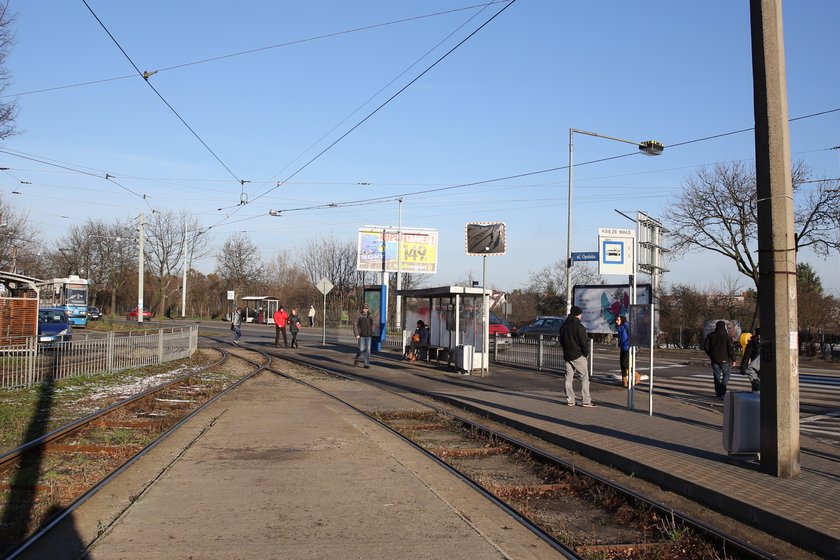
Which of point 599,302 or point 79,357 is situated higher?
point 599,302

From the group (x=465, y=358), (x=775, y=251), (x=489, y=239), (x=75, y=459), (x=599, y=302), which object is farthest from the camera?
(x=599, y=302)

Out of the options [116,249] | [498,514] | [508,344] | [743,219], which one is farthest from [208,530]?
[116,249]

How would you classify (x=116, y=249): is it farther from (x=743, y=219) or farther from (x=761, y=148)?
(x=761, y=148)

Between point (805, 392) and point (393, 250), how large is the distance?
33.9 meters

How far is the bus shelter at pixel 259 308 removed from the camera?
234ft

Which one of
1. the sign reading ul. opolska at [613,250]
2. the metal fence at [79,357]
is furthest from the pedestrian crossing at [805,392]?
the metal fence at [79,357]

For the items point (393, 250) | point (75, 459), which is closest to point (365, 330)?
point (75, 459)

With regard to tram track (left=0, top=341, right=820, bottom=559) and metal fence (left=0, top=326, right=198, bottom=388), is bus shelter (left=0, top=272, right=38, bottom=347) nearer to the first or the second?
metal fence (left=0, top=326, right=198, bottom=388)

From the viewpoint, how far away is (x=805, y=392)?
19.4 metres

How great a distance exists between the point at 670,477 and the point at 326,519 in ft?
12.2

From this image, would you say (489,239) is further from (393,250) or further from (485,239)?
(393,250)

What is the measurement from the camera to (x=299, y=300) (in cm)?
7475

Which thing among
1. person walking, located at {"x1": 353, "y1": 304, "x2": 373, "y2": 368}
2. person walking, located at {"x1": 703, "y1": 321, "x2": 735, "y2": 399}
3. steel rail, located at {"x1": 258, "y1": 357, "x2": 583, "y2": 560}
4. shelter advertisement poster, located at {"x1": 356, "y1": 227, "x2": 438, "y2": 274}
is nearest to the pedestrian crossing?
person walking, located at {"x1": 703, "y1": 321, "x2": 735, "y2": 399}

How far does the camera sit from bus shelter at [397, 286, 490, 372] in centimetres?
2220
